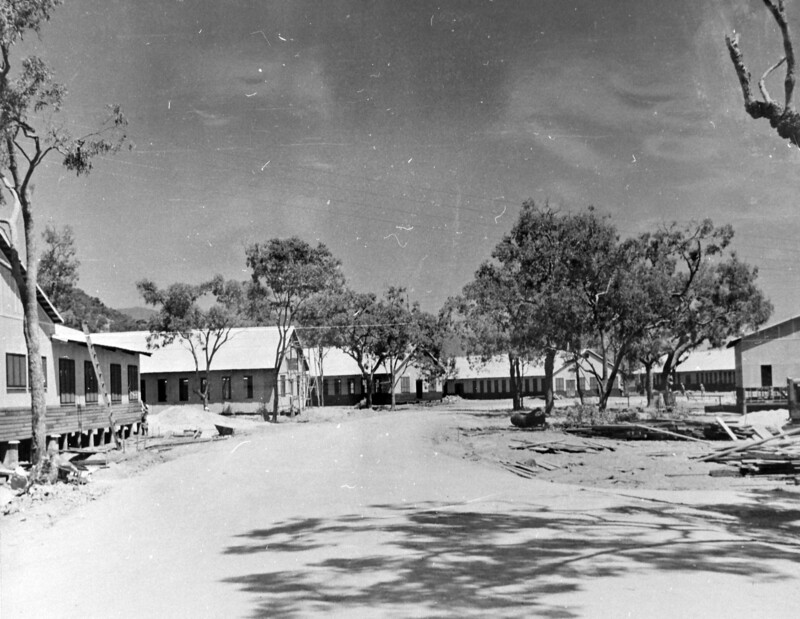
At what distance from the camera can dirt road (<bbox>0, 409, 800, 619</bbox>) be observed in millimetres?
7051

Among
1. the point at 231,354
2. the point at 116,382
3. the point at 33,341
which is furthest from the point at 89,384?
the point at 231,354

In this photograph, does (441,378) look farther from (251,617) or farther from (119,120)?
(251,617)

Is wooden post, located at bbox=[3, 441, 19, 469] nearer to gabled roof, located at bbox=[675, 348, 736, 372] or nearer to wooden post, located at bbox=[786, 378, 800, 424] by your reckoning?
wooden post, located at bbox=[786, 378, 800, 424]

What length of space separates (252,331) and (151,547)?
49.0 meters

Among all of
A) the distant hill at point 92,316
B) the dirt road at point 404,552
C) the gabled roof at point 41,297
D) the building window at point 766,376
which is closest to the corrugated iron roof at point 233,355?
the distant hill at point 92,316

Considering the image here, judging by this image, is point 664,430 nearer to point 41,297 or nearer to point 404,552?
point 404,552

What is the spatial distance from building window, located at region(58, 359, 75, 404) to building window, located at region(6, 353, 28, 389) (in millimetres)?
2626

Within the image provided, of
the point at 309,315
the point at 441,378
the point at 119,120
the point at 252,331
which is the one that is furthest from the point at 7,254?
the point at 441,378

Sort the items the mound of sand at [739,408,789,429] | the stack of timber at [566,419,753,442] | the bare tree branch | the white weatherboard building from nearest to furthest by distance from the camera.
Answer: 1. the bare tree branch
2. the stack of timber at [566,419,753,442]
3. the mound of sand at [739,408,789,429]
4. the white weatherboard building

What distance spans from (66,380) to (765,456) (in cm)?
2372

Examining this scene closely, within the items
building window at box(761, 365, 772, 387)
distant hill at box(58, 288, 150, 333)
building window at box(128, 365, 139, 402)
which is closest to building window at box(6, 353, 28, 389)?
building window at box(128, 365, 139, 402)

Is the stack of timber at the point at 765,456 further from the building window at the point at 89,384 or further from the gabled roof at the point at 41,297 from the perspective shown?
the building window at the point at 89,384

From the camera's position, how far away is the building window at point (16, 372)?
24.6 m

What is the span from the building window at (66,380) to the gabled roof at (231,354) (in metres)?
22.8
